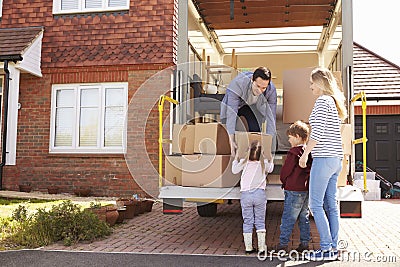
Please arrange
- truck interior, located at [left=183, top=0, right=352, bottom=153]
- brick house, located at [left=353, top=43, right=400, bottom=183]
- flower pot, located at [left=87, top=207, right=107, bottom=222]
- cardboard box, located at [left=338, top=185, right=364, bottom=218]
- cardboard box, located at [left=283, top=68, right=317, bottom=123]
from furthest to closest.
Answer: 1. brick house, located at [left=353, top=43, right=400, bottom=183]
2. truck interior, located at [left=183, top=0, right=352, bottom=153]
3. flower pot, located at [left=87, top=207, right=107, bottom=222]
4. cardboard box, located at [left=283, top=68, right=317, bottom=123]
5. cardboard box, located at [left=338, top=185, right=364, bottom=218]

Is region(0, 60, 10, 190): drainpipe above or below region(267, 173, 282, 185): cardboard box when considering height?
above

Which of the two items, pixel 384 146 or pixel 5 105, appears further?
pixel 384 146

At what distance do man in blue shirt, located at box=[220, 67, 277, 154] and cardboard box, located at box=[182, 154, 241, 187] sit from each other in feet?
0.78

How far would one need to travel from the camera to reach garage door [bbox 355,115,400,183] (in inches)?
560

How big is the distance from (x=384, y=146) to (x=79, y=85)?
333 inches

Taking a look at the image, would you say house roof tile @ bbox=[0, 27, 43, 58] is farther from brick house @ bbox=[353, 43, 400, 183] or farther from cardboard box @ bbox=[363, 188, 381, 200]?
cardboard box @ bbox=[363, 188, 381, 200]

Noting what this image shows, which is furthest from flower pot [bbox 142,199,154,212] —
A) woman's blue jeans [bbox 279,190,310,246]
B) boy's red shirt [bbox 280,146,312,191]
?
boy's red shirt [bbox 280,146,312,191]

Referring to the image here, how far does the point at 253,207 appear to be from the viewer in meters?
5.20

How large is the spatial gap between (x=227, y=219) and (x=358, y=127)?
6.96 metres

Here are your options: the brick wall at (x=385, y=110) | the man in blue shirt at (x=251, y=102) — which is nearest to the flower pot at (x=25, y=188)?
the man in blue shirt at (x=251, y=102)

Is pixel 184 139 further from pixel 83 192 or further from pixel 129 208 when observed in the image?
pixel 83 192

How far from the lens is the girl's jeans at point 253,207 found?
513 cm

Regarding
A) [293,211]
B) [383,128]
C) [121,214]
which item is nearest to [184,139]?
[293,211]

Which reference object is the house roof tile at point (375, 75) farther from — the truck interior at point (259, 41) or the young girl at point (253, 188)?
the young girl at point (253, 188)
